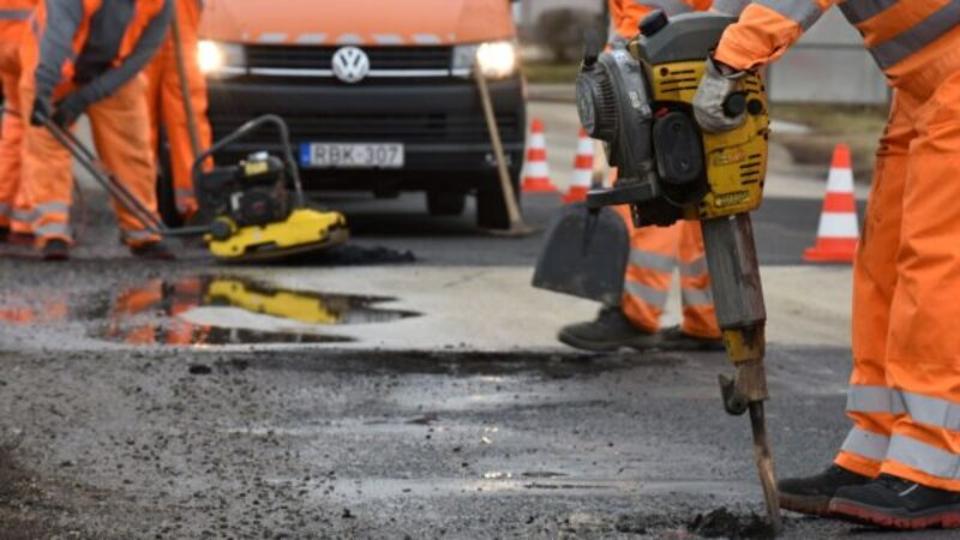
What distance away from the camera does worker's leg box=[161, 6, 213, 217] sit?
41.1ft

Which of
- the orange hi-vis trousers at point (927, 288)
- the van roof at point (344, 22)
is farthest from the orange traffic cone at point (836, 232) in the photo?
the orange hi-vis trousers at point (927, 288)

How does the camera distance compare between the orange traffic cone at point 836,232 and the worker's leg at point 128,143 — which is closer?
the worker's leg at point 128,143

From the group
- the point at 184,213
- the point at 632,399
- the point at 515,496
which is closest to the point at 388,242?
the point at 184,213

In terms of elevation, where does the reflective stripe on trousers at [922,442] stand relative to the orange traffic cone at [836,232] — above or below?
above

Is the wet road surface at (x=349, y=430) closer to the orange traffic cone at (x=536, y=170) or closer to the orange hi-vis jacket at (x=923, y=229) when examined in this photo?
the orange hi-vis jacket at (x=923, y=229)

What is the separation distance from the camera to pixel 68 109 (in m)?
11.1

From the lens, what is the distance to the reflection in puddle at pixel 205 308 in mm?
8719

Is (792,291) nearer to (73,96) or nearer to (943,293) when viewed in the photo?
(73,96)

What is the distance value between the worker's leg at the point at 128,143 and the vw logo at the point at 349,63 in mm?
1063

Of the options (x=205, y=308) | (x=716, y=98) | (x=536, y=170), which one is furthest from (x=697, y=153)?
(x=536, y=170)

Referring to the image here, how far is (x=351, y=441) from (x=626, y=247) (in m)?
2.15

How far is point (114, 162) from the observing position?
11570 mm

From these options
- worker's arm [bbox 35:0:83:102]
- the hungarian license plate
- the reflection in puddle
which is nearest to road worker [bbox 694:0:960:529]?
the reflection in puddle

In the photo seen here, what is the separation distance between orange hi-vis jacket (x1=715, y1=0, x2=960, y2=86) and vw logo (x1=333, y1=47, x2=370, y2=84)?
6613 mm
